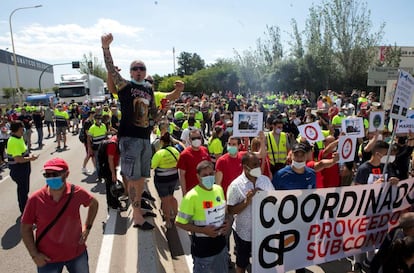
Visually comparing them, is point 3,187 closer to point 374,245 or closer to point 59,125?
point 59,125

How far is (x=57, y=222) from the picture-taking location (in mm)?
3129

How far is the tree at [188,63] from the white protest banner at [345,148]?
96.6 m

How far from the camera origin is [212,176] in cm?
348

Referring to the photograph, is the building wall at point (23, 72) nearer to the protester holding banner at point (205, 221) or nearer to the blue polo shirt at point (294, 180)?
the blue polo shirt at point (294, 180)

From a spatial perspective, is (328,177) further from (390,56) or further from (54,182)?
(390,56)

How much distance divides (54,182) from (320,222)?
10.0 ft

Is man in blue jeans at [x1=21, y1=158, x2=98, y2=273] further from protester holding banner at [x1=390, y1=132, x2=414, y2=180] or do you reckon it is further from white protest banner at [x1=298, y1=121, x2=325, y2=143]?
protester holding banner at [x1=390, y1=132, x2=414, y2=180]

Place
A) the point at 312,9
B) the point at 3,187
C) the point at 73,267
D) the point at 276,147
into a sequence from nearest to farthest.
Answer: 1. the point at 73,267
2. the point at 276,147
3. the point at 3,187
4. the point at 312,9

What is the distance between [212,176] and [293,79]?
119ft

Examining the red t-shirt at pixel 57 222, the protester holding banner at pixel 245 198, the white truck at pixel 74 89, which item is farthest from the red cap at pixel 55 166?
the white truck at pixel 74 89

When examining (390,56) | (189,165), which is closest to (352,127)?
(189,165)

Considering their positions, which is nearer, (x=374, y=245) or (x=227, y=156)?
(x=374, y=245)

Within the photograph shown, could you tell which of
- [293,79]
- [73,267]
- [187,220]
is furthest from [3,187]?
[293,79]

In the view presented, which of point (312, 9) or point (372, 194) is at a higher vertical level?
point (312, 9)
